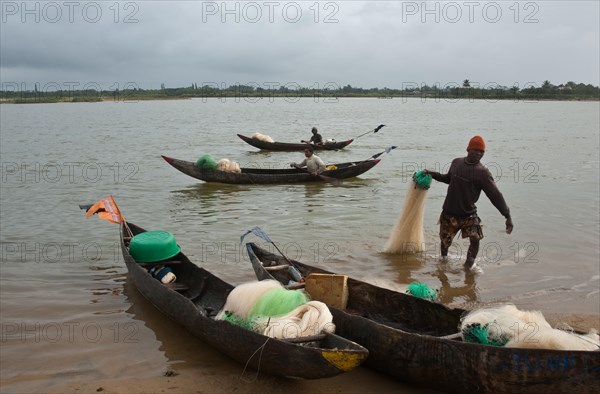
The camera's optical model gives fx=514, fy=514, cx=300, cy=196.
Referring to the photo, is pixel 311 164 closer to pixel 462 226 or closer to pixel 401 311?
pixel 462 226

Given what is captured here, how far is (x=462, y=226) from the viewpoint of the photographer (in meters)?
6.51

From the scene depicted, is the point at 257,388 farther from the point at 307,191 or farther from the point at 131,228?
the point at 307,191

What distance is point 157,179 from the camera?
49.1 feet

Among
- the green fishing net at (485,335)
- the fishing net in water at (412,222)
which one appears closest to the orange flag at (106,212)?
the fishing net in water at (412,222)

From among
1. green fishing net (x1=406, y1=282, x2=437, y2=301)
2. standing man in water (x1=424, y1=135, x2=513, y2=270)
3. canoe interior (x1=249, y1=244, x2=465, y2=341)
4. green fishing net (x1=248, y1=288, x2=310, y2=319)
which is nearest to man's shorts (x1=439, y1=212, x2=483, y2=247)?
standing man in water (x1=424, y1=135, x2=513, y2=270)

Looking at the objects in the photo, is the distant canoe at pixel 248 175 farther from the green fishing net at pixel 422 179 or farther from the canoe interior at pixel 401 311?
the canoe interior at pixel 401 311

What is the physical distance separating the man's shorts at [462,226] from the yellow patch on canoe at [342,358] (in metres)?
3.38


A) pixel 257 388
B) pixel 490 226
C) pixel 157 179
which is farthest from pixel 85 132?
pixel 257 388

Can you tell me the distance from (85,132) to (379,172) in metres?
21.1

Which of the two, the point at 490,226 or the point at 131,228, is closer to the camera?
the point at 131,228

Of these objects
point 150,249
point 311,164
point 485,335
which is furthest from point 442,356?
point 311,164

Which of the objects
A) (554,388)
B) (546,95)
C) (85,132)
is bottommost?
(554,388)

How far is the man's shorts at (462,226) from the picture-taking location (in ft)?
21.1

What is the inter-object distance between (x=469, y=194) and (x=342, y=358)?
11.3 ft
